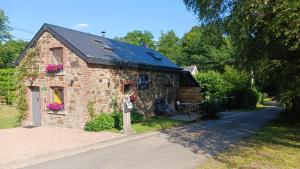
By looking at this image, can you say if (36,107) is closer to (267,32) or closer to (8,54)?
(267,32)

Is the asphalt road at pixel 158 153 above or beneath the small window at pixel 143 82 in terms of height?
beneath

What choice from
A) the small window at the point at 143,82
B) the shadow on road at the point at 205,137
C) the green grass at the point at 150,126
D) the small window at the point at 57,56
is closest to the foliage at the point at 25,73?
the small window at the point at 57,56

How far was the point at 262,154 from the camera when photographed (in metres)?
8.88

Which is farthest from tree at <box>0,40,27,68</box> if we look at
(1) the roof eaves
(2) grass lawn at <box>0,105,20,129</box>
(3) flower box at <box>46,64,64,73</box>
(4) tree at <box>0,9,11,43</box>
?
(3) flower box at <box>46,64,64,73</box>

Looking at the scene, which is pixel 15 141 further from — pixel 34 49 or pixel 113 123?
pixel 34 49

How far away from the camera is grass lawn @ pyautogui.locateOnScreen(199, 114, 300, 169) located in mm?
7688

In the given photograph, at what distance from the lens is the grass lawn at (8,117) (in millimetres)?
17525

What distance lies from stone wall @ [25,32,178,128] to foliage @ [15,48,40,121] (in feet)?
0.89

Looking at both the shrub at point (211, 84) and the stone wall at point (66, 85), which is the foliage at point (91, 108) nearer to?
the stone wall at point (66, 85)

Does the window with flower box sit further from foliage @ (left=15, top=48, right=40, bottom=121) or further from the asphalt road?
the asphalt road

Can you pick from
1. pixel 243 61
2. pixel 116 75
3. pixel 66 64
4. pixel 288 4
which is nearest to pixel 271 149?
pixel 288 4

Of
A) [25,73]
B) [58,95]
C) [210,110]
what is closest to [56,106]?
[58,95]

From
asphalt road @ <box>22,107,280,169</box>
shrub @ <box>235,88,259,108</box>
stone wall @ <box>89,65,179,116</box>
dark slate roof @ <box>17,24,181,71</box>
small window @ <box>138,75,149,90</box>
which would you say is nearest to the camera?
asphalt road @ <box>22,107,280,169</box>

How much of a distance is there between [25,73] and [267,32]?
12828 mm
